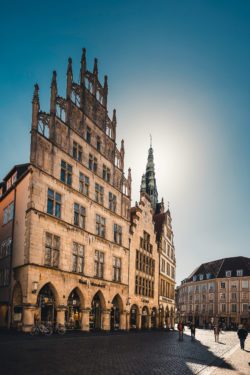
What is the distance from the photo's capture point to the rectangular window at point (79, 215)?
32250 millimetres

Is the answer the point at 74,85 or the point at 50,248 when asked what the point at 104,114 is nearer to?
the point at 74,85

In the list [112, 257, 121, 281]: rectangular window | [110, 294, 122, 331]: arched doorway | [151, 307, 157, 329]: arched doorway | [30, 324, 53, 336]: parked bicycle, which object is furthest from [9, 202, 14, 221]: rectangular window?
[151, 307, 157, 329]: arched doorway

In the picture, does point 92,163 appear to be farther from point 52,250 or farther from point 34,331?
point 34,331

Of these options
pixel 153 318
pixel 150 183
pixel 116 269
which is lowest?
pixel 153 318

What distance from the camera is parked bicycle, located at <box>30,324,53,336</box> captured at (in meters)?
24.3

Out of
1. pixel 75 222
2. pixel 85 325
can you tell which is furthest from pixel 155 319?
pixel 75 222

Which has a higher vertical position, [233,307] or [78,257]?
[78,257]

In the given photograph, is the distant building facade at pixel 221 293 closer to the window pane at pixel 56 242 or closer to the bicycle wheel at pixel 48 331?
the window pane at pixel 56 242

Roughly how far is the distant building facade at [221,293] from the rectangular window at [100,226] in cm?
5141

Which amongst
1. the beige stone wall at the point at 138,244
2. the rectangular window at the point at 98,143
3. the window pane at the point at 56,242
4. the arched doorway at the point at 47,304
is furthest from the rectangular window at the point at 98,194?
the arched doorway at the point at 47,304

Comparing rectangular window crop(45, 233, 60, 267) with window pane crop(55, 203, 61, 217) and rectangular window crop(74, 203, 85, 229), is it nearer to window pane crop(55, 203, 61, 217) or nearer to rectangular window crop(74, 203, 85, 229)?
window pane crop(55, 203, 61, 217)

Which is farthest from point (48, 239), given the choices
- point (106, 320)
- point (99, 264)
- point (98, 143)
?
point (98, 143)

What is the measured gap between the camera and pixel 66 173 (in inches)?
1246

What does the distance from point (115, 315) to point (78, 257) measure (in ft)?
37.1
